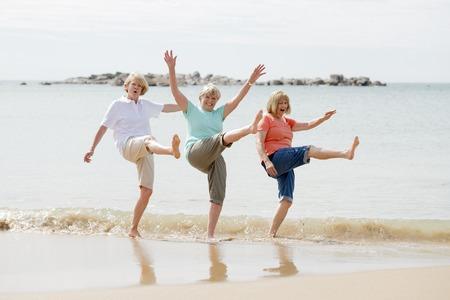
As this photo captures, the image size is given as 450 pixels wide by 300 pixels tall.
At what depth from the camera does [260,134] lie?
855cm

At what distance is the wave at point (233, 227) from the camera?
31.1ft

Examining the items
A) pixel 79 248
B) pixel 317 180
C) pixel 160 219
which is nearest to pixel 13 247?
pixel 79 248

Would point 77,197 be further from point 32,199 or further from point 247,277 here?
point 247,277

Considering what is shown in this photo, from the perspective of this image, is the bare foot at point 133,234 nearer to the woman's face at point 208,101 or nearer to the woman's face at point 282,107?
the woman's face at point 208,101

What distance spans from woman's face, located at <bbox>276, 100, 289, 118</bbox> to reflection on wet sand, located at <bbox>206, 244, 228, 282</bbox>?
1.65 m

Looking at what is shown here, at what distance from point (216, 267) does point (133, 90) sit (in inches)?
101

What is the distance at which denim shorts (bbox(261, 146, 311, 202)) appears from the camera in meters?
8.45

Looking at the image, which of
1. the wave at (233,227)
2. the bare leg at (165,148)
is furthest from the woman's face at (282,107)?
the wave at (233,227)

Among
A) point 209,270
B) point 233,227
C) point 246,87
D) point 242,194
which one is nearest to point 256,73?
point 246,87

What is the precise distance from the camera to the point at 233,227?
984 cm

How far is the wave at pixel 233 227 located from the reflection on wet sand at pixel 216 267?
1.49 meters

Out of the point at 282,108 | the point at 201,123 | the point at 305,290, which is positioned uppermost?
the point at 282,108

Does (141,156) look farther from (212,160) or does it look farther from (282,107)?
(282,107)

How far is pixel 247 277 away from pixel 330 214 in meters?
5.00
